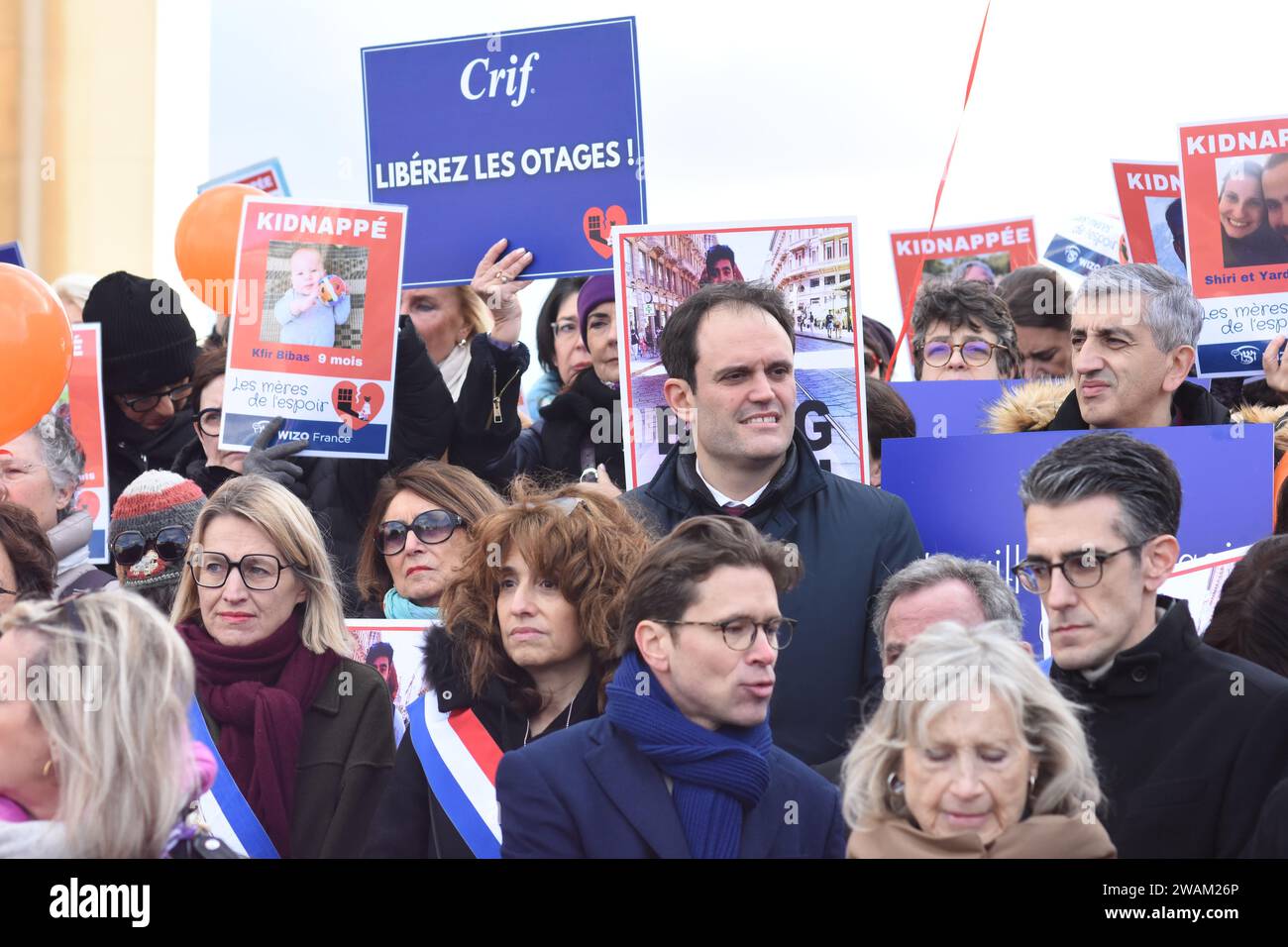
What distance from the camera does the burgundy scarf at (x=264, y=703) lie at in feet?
12.3

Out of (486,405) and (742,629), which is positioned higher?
(486,405)

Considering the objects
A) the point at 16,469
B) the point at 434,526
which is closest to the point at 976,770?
the point at 434,526

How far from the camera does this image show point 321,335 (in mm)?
4508

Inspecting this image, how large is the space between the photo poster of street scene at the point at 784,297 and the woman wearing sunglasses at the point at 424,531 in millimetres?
396

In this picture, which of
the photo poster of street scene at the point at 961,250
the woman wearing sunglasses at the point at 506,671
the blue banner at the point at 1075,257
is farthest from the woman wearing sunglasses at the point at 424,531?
the blue banner at the point at 1075,257

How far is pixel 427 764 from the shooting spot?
3.69 metres

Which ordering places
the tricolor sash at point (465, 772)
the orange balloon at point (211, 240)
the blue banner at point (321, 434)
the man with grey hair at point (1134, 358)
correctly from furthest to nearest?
the orange balloon at point (211, 240)
the blue banner at point (321, 434)
the man with grey hair at point (1134, 358)
the tricolor sash at point (465, 772)

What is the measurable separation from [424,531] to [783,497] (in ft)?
2.92

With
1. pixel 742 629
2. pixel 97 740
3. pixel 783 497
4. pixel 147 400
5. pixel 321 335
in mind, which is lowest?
pixel 97 740

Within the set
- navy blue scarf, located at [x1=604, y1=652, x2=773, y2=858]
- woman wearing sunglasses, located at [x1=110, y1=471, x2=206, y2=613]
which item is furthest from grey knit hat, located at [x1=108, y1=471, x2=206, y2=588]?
navy blue scarf, located at [x1=604, y1=652, x2=773, y2=858]

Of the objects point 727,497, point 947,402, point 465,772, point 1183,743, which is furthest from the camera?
point 947,402

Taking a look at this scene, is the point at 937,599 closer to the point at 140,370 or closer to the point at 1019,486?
the point at 1019,486

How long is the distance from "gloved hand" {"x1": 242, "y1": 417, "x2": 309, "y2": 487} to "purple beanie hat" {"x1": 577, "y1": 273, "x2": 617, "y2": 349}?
2.96 feet

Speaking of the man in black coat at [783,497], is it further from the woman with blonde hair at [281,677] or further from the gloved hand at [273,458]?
the gloved hand at [273,458]
